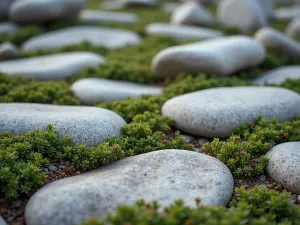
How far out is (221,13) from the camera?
47.8ft

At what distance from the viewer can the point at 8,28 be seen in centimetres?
1323

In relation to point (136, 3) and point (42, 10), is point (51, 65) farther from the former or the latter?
point (136, 3)

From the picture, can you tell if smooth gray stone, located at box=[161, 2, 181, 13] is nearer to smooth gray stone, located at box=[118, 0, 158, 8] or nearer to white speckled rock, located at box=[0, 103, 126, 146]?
smooth gray stone, located at box=[118, 0, 158, 8]

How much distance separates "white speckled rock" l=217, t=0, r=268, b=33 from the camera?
43.5 feet

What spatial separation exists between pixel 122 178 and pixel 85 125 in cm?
125

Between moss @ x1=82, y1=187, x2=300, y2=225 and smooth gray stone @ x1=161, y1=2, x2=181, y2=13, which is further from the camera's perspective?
smooth gray stone @ x1=161, y1=2, x2=181, y2=13

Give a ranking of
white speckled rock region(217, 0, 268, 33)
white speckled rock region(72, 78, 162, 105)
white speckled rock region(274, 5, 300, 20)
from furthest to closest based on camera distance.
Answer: white speckled rock region(274, 5, 300, 20), white speckled rock region(217, 0, 268, 33), white speckled rock region(72, 78, 162, 105)

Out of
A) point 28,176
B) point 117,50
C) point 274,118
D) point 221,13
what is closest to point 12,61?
point 117,50

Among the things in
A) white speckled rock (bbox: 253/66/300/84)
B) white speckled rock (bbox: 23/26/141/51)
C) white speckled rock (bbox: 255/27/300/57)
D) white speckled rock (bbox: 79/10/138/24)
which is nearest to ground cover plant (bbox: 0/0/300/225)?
white speckled rock (bbox: 253/66/300/84)

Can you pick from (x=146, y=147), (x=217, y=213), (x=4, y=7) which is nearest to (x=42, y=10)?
(x=4, y=7)

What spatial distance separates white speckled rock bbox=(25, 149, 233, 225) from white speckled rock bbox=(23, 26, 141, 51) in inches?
294

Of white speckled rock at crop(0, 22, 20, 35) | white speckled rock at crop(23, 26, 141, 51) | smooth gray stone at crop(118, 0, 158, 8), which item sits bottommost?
white speckled rock at crop(0, 22, 20, 35)

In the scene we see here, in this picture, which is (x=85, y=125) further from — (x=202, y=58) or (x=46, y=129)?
(x=202, y=58)

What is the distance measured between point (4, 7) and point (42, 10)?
2678mm
